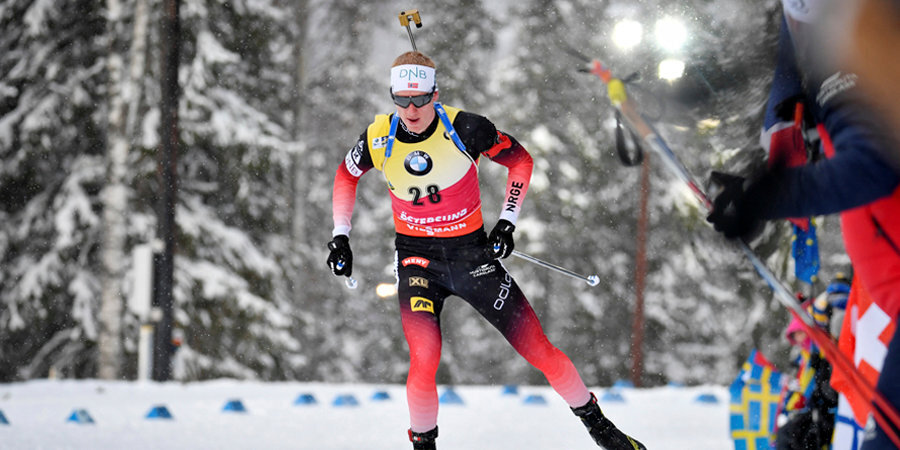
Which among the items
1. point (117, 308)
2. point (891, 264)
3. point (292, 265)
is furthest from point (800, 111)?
point (292, 265)

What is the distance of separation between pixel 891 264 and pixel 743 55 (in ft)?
6.53

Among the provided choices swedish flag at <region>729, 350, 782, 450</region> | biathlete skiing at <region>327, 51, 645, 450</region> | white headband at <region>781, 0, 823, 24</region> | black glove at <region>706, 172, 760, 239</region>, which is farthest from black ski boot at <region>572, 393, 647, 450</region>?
white headband at <region>781, 0, 823, 24</region>

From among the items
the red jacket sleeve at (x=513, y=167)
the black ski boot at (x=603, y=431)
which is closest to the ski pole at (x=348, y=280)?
the red jacket sleeve at (x=513, y=167)

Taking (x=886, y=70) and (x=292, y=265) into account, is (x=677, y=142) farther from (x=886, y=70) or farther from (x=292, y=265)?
(x=292, y=265)

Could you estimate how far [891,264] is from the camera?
2.20 m

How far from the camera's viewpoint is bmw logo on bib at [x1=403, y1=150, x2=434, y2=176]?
4809 millimetres

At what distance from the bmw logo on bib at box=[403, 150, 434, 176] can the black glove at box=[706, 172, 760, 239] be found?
8.15ft

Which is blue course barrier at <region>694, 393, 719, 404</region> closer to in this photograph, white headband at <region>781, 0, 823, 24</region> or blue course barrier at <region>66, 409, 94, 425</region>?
blue course barrier at <region>66, 409, 94, 425</region>

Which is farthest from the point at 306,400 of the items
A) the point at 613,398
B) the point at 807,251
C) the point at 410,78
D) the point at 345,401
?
the point at 807,251

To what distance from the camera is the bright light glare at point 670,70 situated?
3.75 meters

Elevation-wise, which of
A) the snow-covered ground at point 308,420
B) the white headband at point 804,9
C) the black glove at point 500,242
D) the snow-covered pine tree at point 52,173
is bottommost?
the snow-covered ground at point 308,420

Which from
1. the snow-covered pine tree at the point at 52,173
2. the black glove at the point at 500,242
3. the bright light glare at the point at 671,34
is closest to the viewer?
the bright light glare at the point at 671,34

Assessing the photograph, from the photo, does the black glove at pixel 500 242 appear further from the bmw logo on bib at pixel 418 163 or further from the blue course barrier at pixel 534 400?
the blue course barrier at pixel 534 400

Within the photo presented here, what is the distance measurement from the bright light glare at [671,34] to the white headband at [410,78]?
122 centimetres
